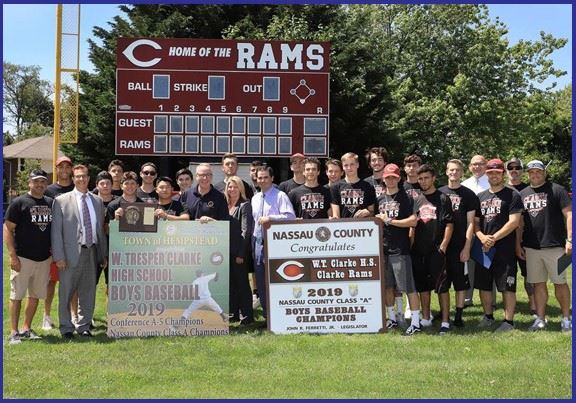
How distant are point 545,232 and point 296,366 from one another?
3.32 metres

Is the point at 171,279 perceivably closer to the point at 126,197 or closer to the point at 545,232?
the point at 126,197

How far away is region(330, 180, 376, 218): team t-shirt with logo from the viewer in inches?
293

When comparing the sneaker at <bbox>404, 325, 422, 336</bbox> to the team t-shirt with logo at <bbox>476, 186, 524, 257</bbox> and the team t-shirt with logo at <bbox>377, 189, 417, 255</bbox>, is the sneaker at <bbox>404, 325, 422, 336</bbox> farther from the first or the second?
the team t-shirt with logo at <bbox>476, 186, 524, 257</bbox>

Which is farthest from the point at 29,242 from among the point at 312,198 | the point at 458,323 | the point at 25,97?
the point at 25,97

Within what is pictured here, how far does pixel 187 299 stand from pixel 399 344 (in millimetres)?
2348

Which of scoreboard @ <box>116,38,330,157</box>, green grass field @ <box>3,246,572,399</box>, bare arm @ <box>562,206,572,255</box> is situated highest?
scoreboard @ <box>116,38,330,157</box>

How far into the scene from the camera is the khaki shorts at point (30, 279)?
7.09 metres

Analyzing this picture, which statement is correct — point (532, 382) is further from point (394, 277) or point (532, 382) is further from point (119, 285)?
point (119, 285)

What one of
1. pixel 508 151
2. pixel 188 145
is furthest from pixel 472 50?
pixel 188 145

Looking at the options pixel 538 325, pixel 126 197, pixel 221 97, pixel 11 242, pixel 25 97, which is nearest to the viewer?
pixel 11 242

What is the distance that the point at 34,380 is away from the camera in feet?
18.1

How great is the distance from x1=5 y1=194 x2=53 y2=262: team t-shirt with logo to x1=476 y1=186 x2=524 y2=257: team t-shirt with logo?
4.78 m

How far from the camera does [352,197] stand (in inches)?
294

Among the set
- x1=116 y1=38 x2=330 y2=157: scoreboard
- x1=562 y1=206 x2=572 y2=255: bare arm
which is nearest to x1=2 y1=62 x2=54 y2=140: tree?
x1=116 y1=38 x2=330 y2=157: scoreboard
